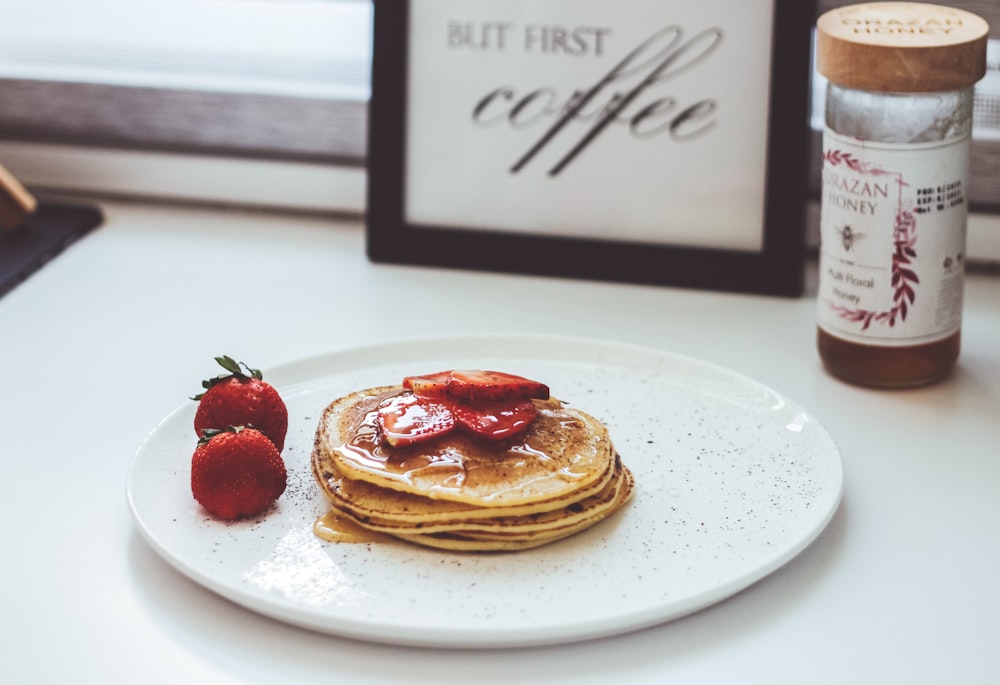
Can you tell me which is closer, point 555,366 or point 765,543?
point 765,543

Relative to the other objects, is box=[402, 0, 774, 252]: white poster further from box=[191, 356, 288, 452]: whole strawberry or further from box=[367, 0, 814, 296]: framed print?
box=[191, 356, 288, 452]: whole strawberry

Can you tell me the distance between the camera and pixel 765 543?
2.88 feet

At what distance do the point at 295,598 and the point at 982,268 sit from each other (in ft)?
3.03

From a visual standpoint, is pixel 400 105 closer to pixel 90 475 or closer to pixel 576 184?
pixel 576 184

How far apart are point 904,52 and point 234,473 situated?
624 mm

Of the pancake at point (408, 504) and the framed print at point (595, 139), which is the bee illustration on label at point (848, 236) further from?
the pancake at point (408, 504)

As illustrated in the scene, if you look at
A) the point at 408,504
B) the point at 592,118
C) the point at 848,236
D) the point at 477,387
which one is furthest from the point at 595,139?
the point at 408,504

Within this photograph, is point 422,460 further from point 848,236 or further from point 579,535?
point 848,236

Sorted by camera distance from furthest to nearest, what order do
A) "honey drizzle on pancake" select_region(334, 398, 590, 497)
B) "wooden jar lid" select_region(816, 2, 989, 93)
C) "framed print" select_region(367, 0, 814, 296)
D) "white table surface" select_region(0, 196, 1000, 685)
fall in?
"framed print" select_region(367, 0, 814, 296) → "wooden jar lid" select_region(816, 2, 989, 93) → "honey drizzle on pancake" select_region(334, 398, 590, 497) → "white table surface" select_region(0, 196, 1000, 685)

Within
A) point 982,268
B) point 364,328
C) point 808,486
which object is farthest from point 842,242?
point 364,328

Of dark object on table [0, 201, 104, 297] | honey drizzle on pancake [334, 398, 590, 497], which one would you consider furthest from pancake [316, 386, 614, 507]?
dark object on table [0, 201, 104, 297]

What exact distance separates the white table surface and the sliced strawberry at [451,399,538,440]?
0.60 ft

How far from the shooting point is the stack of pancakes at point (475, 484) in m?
0.87

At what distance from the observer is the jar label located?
1.07m
